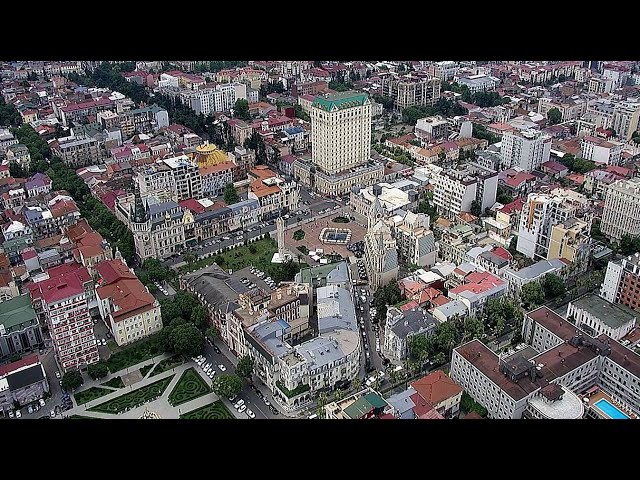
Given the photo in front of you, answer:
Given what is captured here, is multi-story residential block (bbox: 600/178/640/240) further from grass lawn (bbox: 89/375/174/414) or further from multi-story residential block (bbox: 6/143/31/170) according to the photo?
multi-story residential block (bbox: 6/143/31/170)

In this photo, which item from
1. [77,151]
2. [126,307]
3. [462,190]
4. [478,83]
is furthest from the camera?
[478,83]

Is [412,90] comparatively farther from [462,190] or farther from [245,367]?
[245,367]

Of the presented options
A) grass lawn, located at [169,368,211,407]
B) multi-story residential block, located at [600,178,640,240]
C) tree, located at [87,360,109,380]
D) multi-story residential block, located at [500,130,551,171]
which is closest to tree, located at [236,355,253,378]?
grass lawn, located at [169,368,211,407]

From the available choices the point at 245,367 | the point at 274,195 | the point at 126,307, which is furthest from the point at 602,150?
the point at 126,307

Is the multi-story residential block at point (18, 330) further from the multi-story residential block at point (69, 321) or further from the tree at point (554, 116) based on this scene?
the tree at point (554, 116)

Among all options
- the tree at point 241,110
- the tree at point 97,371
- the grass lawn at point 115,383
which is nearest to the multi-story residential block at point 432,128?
the tree at point 241,110

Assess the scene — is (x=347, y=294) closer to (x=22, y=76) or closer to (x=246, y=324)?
(x=246, y=324)
